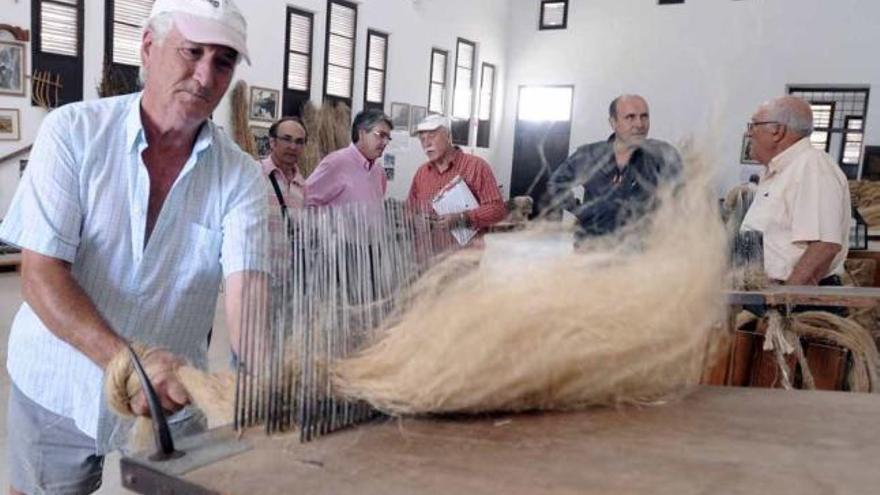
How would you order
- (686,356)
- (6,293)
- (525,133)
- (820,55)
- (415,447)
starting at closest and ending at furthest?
1. (415,447)
2. (686,356)
3. (6,293)
4. (820,55)
5. (525,133)

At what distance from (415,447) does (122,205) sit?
28.3 inches

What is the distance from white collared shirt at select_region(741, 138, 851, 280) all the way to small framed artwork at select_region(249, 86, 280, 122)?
637cm

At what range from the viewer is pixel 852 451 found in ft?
2.94

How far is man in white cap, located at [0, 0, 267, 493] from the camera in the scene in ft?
3.80

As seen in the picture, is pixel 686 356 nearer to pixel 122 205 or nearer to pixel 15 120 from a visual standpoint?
pixel 122 205

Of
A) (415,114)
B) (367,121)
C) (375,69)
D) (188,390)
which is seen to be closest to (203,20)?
(188,390)

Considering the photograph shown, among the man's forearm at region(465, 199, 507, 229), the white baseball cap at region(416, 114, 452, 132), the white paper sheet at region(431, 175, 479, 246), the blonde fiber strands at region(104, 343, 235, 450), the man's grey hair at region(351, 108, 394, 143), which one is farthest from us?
the man's grey hair at region(351, 108, 394, 143)

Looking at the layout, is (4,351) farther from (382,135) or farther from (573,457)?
(573,457)

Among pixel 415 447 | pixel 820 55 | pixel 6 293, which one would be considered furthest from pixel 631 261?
pixel 820 55

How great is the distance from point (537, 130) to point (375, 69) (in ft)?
11.9

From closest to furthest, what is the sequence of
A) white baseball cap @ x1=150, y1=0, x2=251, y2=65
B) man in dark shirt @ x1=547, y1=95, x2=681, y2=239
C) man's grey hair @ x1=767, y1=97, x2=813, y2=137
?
1. white baseball cap @ x1=150, y1=0, x2=251, y2=65
2. man's grey hair @ x1=767, y1=97, x2=813, y2=137
3. man in dark shirt @ x1=547, y1=95, x2=681, y2=239

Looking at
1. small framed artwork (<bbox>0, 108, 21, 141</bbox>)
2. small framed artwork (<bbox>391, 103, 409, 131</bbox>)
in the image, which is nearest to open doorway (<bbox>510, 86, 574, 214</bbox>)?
small framed artwork (<bbox>391, 103, 409, 131</bbox>)

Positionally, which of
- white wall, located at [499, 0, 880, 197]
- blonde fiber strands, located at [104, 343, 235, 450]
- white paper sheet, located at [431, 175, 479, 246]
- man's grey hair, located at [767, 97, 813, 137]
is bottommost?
blonde fiber strands, located at [104, 343, 235, 450]

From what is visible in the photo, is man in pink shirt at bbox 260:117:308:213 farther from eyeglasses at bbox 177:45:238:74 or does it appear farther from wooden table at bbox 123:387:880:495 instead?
wooden table at bbox 123:387:880:495
